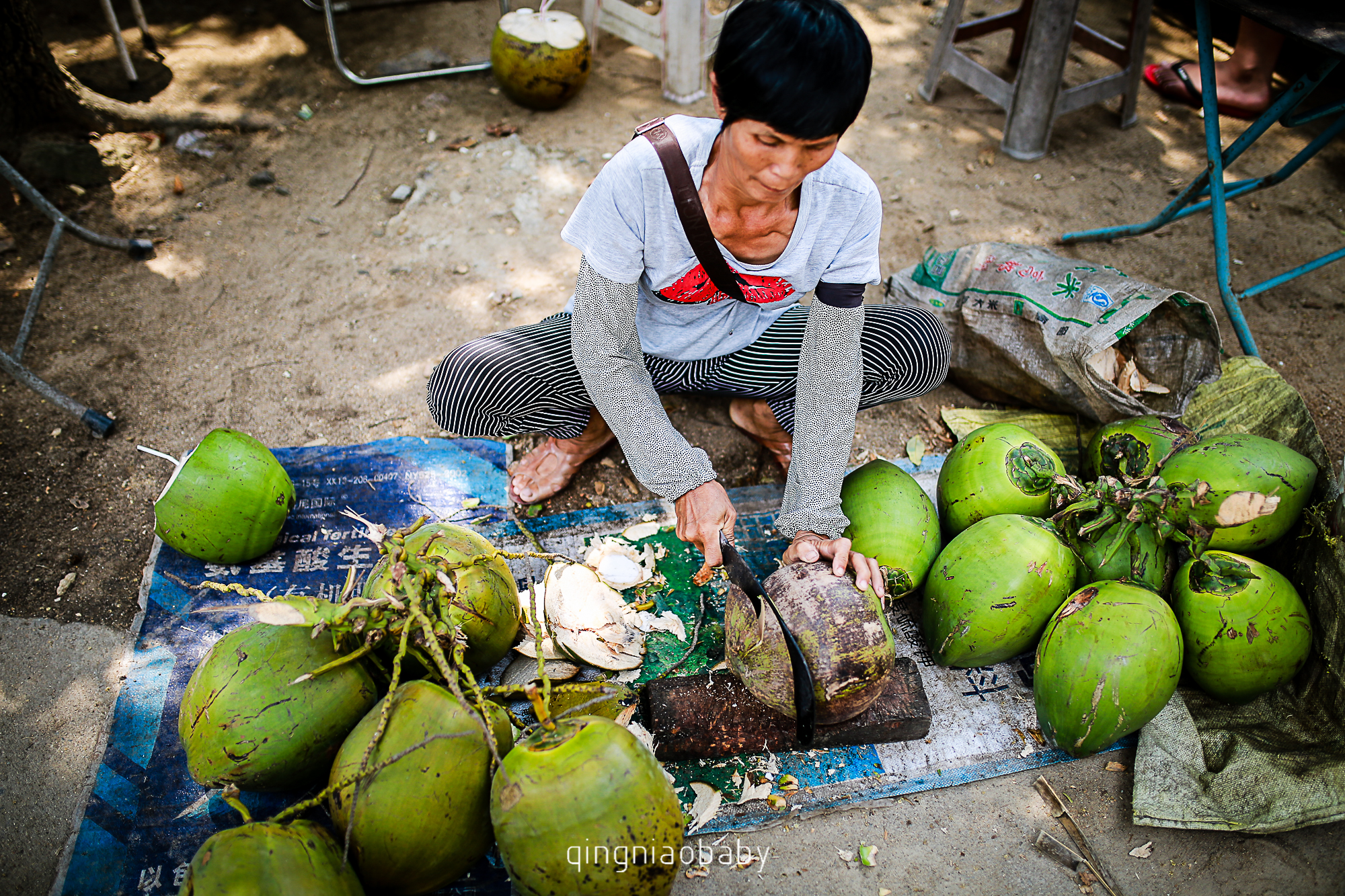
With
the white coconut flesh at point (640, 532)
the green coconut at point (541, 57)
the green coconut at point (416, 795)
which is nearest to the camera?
the green coconut at point (416, 795)

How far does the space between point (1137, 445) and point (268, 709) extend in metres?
2.27

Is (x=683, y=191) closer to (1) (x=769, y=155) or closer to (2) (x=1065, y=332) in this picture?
(1) (x=769, y=155)

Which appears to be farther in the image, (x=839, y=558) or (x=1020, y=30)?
(x=1020, y=30)

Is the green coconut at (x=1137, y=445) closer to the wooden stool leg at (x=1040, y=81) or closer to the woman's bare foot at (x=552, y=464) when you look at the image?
the woman's bare foot at (x=552, y=464)

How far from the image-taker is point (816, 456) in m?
1.96

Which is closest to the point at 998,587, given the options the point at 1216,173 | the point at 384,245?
the point at 1216,173

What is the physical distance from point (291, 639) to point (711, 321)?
4.27 ft

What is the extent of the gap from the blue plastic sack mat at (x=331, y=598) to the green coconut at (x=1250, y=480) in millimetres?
617

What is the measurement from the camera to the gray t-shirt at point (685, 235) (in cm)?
179

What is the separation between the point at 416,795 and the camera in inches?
53.3

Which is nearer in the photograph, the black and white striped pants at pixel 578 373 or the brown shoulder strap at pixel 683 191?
the brown shoulder strap at pixel 683 191

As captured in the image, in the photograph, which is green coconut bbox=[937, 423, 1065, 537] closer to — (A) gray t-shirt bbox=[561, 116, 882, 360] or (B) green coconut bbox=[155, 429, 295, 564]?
(A) gray t-shirt bbox=[561, 116, 882, 360]

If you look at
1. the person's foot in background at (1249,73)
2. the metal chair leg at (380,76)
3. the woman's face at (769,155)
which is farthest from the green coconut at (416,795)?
the person's foot in background at (1249,73)

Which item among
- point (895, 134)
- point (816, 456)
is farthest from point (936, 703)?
point (895, 134)
